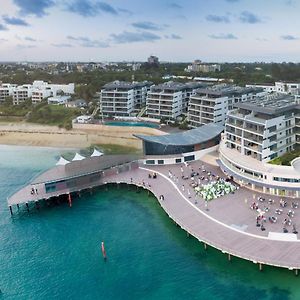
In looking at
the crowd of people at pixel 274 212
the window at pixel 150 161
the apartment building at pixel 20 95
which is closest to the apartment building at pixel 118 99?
the apartment building at pixel 20 95

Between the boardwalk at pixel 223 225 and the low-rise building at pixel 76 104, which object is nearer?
the boardwalk at pixel 223 225

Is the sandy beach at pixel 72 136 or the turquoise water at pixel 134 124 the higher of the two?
the turquoise water at pixel 134 124

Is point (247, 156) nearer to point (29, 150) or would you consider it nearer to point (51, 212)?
point (51, 212)

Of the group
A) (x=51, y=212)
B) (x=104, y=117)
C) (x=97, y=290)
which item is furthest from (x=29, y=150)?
(x=97, y=290)

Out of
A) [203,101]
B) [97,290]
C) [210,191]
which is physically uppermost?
Result: [203,101]

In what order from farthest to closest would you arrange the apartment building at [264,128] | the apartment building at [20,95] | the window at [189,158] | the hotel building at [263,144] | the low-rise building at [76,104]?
the apartment building at [20,95]
the low-rise building at [76,104]
the window at [189,158]
the apartment building at [264,128]
the hotel building at [263,144]

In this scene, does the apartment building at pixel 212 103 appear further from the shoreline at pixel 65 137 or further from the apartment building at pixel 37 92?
the apartment building at pixel 37 92

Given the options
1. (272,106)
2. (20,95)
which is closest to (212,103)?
(272,106)

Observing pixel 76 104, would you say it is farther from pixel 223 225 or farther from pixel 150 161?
pixel 223 225

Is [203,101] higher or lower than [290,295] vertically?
higher
